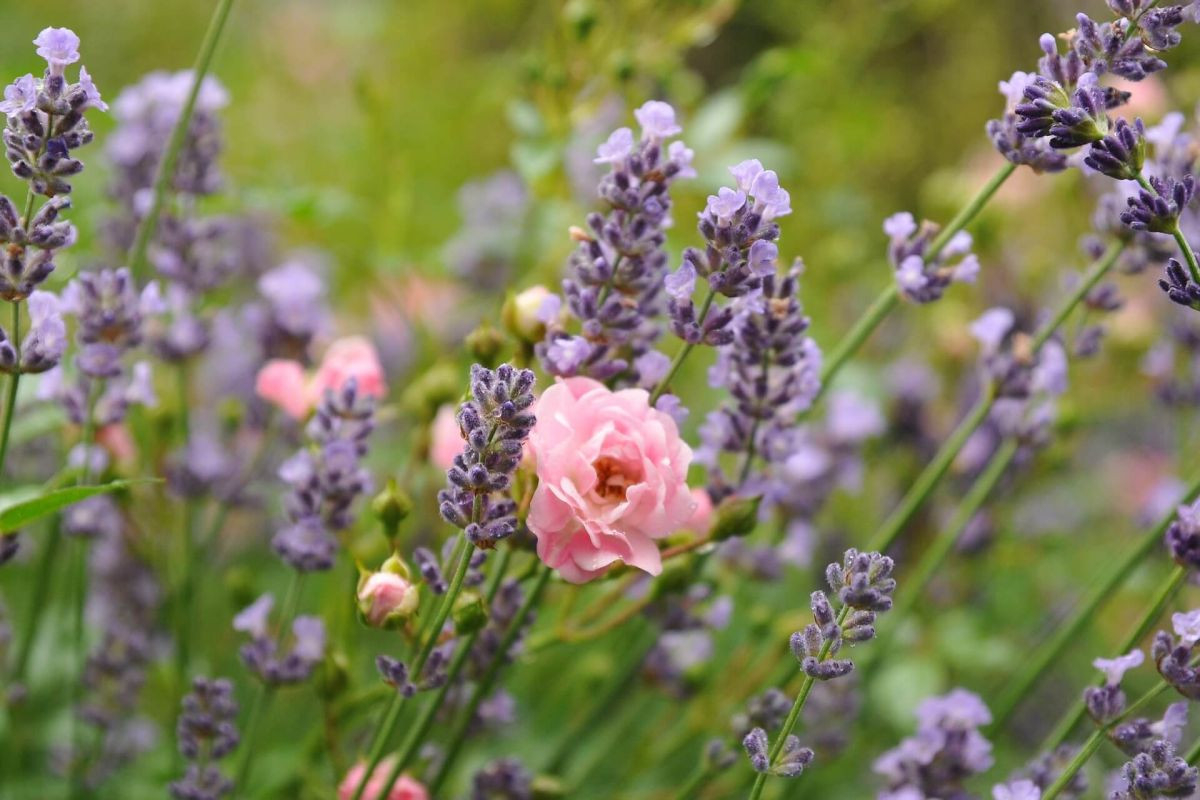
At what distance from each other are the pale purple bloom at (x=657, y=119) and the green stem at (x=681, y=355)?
0.08 metres

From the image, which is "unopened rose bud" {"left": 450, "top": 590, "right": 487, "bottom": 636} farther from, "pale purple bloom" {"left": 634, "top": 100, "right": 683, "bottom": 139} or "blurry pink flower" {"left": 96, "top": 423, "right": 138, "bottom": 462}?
"blurry pink flower" {"left": 96, "top": 423, "right": 138, "bottom": 462}

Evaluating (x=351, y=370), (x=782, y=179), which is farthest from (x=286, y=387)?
(x=782, y=179)

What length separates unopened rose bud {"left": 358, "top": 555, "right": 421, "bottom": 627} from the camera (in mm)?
495

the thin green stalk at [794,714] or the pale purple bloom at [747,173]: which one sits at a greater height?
the pale purple bloom at [747,173]

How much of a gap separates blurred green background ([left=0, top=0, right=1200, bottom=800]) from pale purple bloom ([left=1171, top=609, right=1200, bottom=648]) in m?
0.30

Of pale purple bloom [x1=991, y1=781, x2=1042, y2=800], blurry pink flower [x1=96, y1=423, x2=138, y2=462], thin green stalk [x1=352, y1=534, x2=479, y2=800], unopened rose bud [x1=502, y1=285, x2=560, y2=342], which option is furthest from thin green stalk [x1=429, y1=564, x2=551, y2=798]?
blurry pink flower [x1=96, y1=423, x2=138, y2=462]

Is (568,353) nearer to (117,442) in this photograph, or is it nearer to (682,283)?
(682,283)

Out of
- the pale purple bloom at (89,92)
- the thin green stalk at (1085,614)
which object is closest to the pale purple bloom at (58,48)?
the pale purple bloom at (89,92)

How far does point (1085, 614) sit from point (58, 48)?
60 cm

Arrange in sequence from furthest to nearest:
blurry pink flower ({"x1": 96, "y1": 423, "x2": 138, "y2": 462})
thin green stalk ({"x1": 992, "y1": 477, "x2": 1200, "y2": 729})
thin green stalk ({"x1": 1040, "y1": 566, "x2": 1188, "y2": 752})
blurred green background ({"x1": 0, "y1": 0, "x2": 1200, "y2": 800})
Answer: blurred green background ({"x1": 0, "y1": 0, "x2": 1200, "y2": 800}), blurry pink flower ({"x1": 96, "y1": 423, "x2": 138, "y2": 462}), thin green stalk ({"x1": 992, "y1": 477, "x2": 1200, "y2": 729}), thin green stalk ({"x1": 1040, "y1": 566, "x2": 1188, "y2": 752})

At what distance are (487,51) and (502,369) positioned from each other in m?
2.47

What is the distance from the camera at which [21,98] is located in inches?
18.6

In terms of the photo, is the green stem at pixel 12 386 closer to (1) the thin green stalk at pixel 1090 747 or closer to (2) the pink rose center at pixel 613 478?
(2) the pink rose center at pixel 613 478

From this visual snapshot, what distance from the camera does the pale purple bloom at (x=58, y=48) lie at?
468mm
